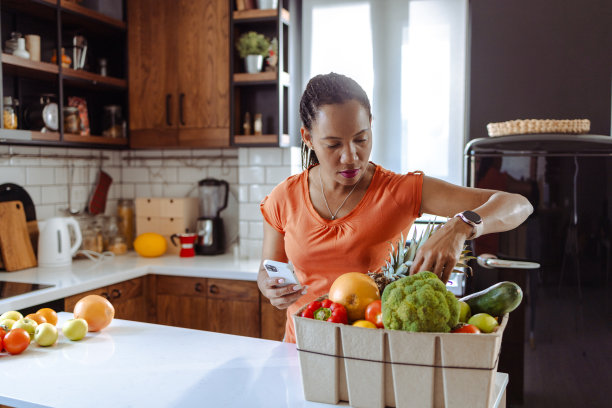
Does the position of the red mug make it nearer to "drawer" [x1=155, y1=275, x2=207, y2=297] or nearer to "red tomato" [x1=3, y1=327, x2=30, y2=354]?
"drawer" [x1=155, y1=275, x2=207, y2=297]

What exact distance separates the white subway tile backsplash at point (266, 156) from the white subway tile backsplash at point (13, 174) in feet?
4.34

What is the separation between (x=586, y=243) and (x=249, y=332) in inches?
69.1

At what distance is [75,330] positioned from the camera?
161 cm

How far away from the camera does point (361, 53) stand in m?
3.39

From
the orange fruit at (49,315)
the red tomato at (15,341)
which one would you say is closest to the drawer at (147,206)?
the orange fruit at (49,315)

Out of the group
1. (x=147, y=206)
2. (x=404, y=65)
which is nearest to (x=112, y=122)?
(x=147, y=206)

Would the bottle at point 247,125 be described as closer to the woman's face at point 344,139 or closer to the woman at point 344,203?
the woman at point 344,203

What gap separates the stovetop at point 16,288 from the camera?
2.42 m

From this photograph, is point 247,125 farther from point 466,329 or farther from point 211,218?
point 466,329

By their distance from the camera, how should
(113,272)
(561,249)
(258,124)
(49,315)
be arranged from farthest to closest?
(258,124) → (113,272) → (561,249) → (49,315)

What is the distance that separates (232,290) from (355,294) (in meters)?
1.94

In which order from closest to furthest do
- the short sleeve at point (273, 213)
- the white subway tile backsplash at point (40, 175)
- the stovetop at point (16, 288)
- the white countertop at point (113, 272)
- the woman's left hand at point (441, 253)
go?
the woman's left hand at point (441, 253)
the short sleeve at point (273, 213)
the stovetop at point (16, 288)
the white countertop at point (113, 272)
the white subway tile backsplash at point (40, 175)

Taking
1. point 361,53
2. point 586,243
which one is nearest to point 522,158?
point 586,243

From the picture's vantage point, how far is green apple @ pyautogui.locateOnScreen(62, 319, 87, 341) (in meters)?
1.61
